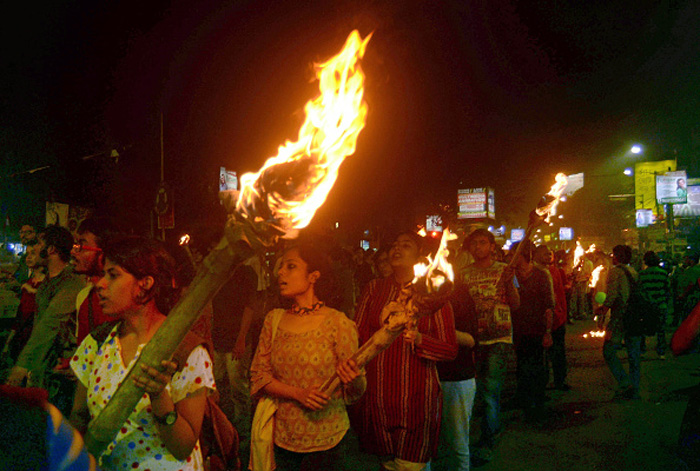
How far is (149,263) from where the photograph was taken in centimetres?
249

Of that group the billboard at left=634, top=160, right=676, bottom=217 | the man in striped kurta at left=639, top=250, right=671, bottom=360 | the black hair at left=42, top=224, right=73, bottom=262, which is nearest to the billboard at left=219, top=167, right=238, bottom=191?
the man in striped kurta at left=639, top=250, right=671, bottom=360

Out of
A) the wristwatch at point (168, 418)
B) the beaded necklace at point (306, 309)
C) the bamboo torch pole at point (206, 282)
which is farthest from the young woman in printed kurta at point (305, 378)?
the bamboo torch pole at point (206, 282)

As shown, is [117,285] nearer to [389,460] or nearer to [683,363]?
[389,460]

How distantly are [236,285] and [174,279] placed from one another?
3.61m

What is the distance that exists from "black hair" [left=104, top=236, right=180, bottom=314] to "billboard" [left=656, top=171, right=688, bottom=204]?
35071 millimetres

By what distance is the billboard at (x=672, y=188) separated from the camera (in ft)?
98.9

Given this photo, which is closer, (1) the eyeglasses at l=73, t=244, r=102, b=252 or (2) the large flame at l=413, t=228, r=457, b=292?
(2) the large flame at l=413, t=228, r=457, b=292

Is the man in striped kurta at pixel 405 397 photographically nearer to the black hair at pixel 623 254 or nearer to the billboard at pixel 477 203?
the black hair at pixel 623 254

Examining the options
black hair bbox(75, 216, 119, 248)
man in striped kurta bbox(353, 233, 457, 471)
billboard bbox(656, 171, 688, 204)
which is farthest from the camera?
billboard bbox(656, 171, 688, 204)

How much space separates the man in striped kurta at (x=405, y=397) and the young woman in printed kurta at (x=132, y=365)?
1480 mm

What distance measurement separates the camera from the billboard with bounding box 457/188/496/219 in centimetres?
4312

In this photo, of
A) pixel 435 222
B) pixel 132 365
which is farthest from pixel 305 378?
pixel 435 222

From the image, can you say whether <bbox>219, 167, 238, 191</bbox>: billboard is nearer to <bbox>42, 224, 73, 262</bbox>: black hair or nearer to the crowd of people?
the crowd of people

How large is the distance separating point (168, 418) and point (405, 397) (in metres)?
1.94
